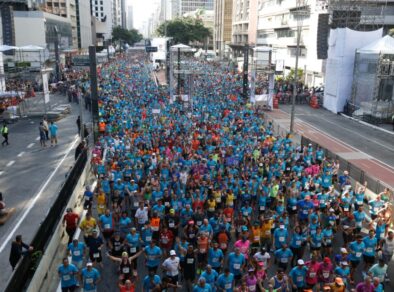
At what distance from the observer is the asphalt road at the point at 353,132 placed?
977 inches

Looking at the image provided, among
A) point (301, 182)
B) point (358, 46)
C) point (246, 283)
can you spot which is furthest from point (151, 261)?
point (358, 46)

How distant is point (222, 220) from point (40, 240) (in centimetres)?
441

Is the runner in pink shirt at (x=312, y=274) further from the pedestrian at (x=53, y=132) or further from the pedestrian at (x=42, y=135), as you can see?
the pedestrian at (x=42, y=135)

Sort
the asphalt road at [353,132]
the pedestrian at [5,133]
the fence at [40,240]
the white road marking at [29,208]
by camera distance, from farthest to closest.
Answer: the asphalt road at [353,132]
the pedestrian at [5,133]
the white road marking at [29,208]
the fence at [40,240]

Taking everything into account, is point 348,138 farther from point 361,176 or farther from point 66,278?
point 66,278

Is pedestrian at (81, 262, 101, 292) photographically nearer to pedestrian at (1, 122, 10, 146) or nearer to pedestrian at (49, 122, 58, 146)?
pedestrian at (49, 122, 58, 146)

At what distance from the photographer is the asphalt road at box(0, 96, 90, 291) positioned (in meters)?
12.7

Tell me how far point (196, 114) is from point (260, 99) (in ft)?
36.6

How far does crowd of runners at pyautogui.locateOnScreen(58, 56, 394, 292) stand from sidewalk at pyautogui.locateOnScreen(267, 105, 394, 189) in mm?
4750

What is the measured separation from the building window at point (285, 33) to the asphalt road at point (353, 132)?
2807cm

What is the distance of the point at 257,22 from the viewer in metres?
84.6

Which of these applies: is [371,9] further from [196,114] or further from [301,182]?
[301,182]

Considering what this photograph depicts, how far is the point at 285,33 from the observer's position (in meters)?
68.1

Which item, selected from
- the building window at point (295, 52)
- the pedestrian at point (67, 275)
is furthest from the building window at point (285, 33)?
the pedestrian at point (67, 275)
